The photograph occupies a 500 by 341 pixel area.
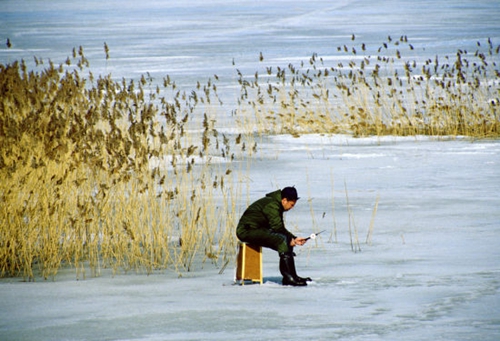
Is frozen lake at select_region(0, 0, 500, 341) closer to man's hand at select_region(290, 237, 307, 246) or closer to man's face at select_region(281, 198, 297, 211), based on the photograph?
man's hand at select_region(290, 237, 307, 246)

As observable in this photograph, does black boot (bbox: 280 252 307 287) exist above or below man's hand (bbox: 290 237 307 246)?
below

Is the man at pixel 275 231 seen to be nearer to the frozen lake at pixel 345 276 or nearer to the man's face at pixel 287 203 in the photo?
the man's face at pixel 287 203

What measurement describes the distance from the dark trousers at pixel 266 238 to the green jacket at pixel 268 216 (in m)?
0.03

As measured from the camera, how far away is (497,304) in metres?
4.85

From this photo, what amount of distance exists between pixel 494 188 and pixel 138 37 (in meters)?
29.2

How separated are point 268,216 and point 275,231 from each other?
0.34ft

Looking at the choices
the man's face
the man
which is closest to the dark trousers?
the man

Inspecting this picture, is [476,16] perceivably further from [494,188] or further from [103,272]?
[103,272]

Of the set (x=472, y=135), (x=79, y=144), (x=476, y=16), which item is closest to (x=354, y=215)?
(x=79, y=144)

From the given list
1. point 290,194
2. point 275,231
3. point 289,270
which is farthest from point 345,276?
point 290,194

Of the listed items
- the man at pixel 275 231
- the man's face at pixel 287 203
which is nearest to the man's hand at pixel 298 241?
the man at pixel 275 231

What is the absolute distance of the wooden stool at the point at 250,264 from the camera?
554 cm

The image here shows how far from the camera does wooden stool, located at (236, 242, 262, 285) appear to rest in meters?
5.54

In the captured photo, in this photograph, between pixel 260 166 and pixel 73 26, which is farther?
pixel 73 26
